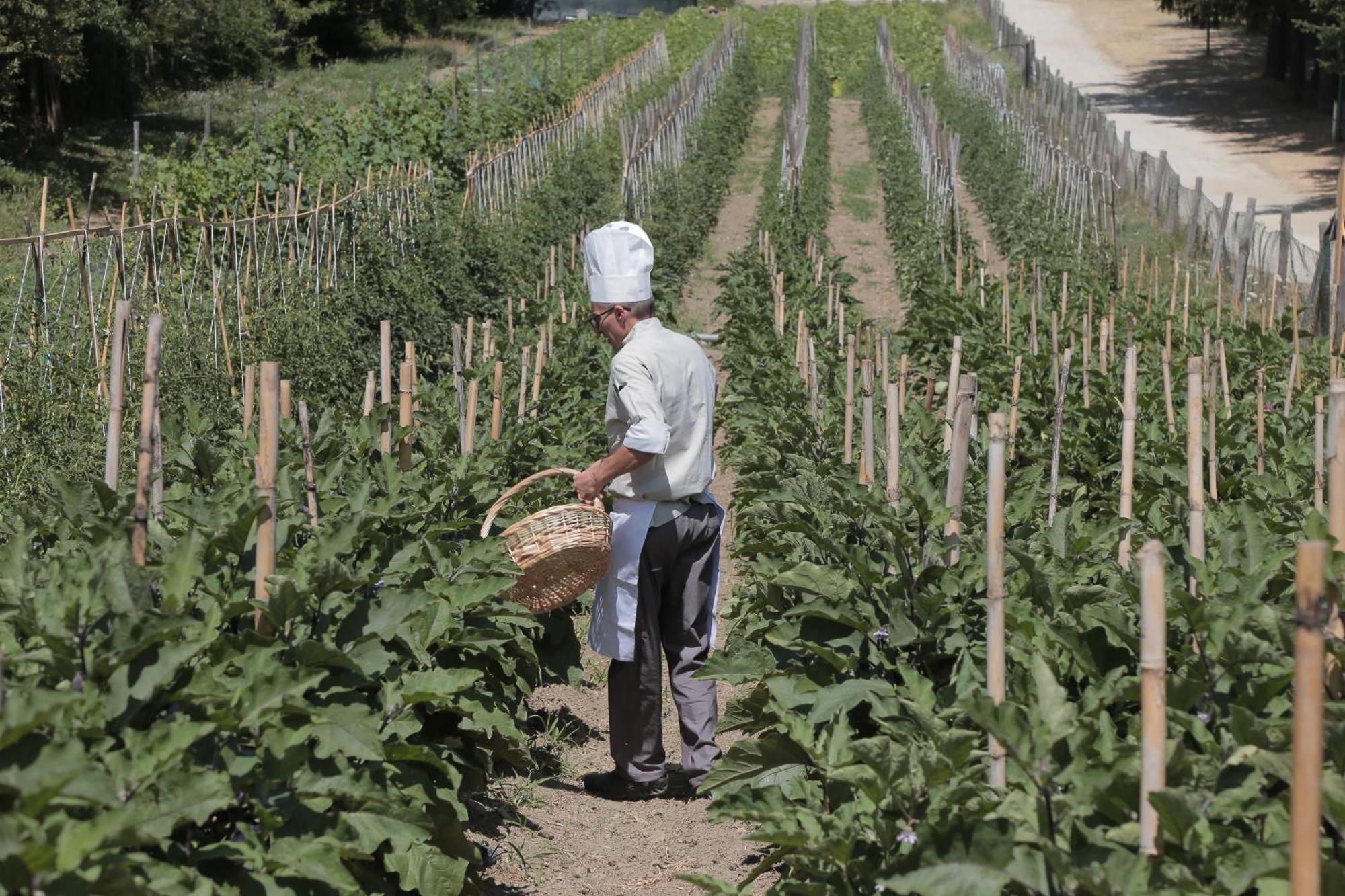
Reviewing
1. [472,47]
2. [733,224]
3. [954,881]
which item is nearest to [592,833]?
[954,881]

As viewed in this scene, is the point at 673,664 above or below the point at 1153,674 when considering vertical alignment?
below

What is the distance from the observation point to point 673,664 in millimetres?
5117

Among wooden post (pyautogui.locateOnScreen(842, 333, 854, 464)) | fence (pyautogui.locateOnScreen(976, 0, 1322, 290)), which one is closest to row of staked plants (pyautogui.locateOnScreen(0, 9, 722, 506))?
wooden post (pyautogui.locateOnScreen(842, 333, 854, 464))

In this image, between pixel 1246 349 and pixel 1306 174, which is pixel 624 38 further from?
pixel 1246 349

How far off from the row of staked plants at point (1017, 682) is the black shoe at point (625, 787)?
57 cm

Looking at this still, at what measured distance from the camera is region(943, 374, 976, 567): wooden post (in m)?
3.67

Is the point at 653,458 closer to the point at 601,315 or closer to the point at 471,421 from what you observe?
the point at 601,315

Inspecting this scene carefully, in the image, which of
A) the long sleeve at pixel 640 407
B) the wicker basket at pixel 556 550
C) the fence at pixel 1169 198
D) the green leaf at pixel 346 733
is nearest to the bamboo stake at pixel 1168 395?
the long sleeve at pixel 640 407

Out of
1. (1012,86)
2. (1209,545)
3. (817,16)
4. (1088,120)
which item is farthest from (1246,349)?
(817,16)

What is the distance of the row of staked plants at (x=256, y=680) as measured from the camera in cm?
253

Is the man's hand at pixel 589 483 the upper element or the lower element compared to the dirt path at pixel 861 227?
upper

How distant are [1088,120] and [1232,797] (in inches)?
819

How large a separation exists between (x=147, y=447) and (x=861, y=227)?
18.9 m

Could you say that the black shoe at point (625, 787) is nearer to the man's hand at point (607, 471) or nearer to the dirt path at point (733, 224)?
the man's hand at point (607, 471)
